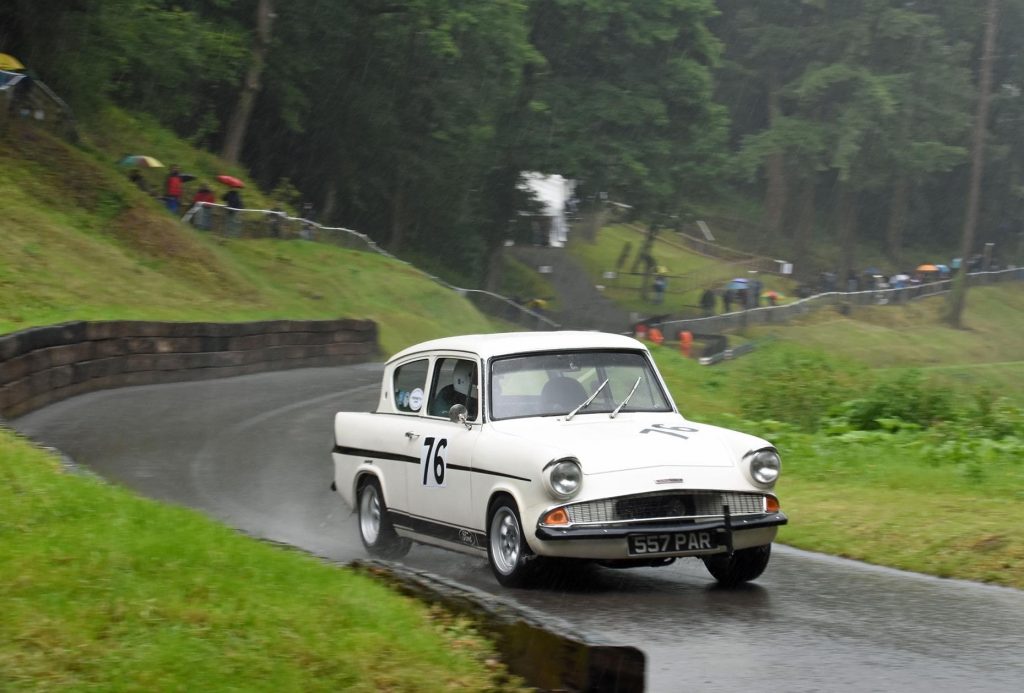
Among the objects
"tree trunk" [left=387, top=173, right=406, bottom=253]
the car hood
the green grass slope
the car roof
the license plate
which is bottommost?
the license plate

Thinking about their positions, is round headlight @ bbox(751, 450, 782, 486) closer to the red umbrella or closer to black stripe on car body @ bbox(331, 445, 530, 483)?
black stripe on car body @ bbox(331, 445, 530, 483)

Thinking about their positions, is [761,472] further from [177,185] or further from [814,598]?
[177,185]

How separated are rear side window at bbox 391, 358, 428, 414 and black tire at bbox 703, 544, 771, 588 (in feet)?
8.73

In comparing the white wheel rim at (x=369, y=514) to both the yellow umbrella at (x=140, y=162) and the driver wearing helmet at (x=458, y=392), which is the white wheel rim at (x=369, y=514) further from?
the yellow umbrella at (x=140, y=162)

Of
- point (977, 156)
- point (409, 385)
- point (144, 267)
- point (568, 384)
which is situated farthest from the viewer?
point (977, 156)

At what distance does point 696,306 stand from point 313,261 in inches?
1128

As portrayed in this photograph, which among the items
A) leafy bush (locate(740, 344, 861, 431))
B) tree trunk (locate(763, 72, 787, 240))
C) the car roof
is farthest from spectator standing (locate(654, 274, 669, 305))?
the car roof

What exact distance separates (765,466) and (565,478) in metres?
1.37

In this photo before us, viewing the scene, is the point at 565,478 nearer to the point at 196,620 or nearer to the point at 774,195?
the point at 196,620

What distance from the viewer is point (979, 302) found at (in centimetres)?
7275

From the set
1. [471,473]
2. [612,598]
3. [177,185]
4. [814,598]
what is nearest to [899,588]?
[814,598]

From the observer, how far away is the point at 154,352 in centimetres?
2369

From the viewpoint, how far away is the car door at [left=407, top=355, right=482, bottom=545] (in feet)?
30.8

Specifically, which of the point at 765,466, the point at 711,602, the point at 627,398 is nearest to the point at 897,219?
the point at 627,398
